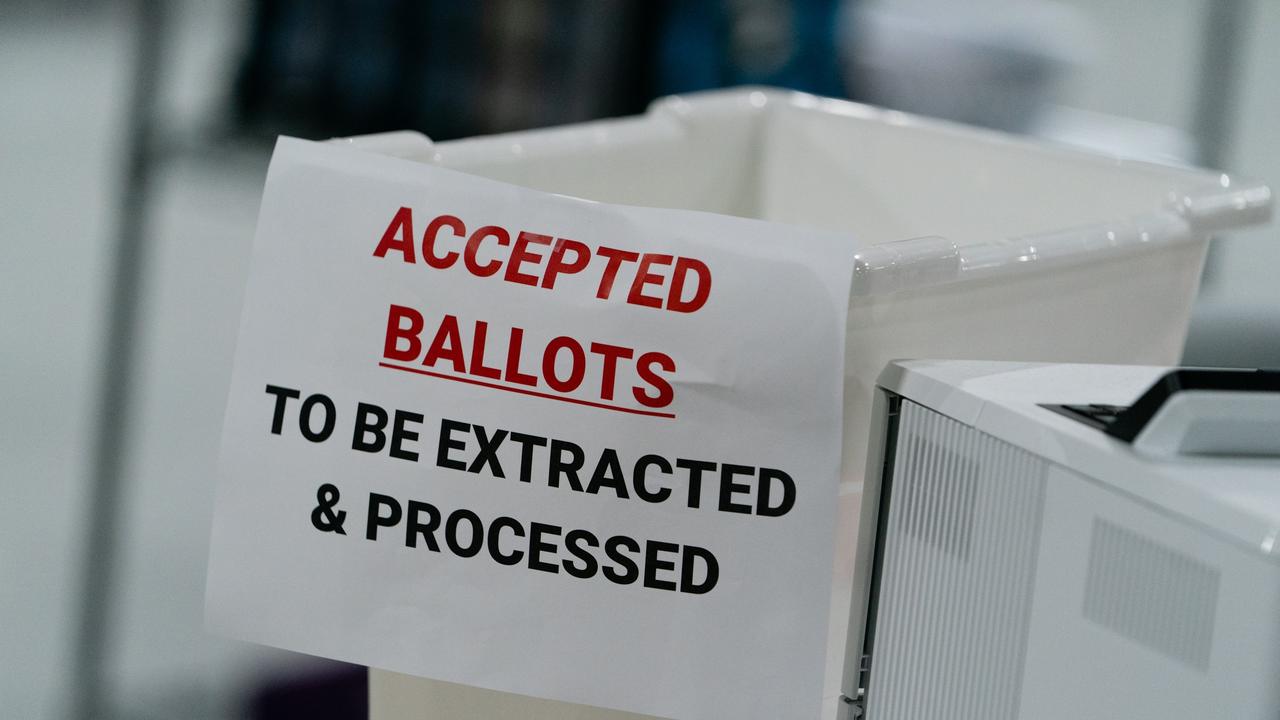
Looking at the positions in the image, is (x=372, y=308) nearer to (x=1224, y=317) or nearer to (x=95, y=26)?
(x=1224, y=317)

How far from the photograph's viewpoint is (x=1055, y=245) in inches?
24.9

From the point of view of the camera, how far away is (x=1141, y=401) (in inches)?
17.7

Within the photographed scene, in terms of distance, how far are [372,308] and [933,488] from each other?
0.21 meters

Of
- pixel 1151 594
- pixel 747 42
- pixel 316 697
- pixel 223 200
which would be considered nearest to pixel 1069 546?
pixel 1151 594

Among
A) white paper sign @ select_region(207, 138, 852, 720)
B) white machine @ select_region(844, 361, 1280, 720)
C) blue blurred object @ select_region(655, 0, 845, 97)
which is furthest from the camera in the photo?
blue blurred object @ select_region(655, 0, 845, 97)

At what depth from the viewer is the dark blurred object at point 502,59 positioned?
1.28 m

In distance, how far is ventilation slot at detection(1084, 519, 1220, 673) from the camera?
0.42 m

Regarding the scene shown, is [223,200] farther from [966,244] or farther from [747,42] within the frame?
[966,244]

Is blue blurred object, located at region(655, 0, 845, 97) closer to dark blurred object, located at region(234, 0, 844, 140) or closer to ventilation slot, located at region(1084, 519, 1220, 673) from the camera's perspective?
dark blurred object, located at region(234, 0, 844, 140)

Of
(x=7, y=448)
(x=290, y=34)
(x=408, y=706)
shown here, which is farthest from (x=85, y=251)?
(x=408, y=706)

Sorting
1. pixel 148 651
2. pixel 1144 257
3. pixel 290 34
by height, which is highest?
pixel 290 34

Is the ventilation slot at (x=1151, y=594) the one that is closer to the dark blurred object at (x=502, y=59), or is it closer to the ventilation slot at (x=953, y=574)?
the ventilation slot at (x=953, y=574)

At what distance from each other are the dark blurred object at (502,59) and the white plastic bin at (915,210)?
0.47 m

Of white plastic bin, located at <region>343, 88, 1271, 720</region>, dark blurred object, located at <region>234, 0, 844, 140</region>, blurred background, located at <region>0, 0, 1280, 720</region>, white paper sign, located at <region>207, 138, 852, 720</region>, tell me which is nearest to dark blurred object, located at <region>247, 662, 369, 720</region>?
blurred background, located at <region>0, 0, 1280, 720</region>
